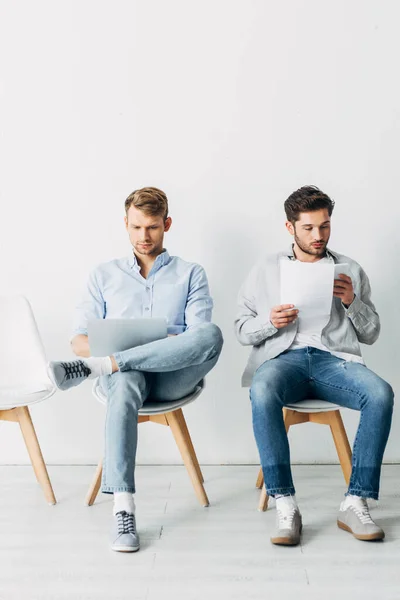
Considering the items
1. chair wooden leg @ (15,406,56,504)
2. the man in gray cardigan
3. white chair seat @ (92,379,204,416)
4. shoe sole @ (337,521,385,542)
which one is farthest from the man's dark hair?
chair wooden leg @ (15,406,56,504)

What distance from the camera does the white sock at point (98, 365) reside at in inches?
92.3

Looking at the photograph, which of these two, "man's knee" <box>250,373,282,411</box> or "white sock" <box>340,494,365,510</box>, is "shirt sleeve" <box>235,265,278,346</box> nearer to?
"man's knee" <box>250,373,282,411</box>

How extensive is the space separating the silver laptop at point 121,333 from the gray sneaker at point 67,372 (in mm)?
81

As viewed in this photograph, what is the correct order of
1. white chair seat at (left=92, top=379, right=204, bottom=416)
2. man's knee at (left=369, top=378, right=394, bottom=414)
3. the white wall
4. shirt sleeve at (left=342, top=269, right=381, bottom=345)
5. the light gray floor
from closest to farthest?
the light gray floor
man's knee at (left=369, top=378, right=394, bottom=414)
white chair seat at (left=92, top=379, right=204, bottom=416)
shirt sleeve at (left=342, top=269, right=381, bottom=345)
the white wall

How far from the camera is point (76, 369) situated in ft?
7.61

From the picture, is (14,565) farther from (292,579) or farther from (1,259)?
(1,259)

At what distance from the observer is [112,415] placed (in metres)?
2.28

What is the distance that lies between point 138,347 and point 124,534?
59cm

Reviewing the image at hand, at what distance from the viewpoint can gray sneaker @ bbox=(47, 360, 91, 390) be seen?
2.25 meters

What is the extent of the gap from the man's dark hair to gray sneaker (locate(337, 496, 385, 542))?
100 centimetres

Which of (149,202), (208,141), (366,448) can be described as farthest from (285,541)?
(208,141)

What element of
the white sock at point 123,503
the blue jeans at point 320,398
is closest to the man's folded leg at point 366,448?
the blue jeans at point 320,398

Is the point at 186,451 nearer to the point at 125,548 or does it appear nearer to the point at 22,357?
the point at 125,548

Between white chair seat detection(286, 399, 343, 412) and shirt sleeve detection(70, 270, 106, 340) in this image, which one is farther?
shirt sleeve detection(70, 270, 106, 340)
